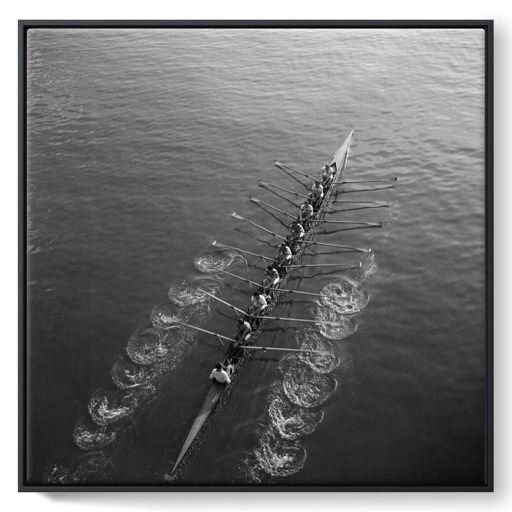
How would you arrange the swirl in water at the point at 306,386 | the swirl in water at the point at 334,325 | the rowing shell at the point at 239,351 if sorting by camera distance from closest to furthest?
the rowing shell at the point at 239,351 → the swirl in water at the point at 306,386 → the swirl in water at the point at 334,325

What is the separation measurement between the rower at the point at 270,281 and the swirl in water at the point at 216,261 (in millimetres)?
758

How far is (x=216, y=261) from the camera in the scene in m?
12.2

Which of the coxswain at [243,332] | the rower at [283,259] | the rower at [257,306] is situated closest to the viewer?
the coxswain at [243,332]

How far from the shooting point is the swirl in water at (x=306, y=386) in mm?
9805

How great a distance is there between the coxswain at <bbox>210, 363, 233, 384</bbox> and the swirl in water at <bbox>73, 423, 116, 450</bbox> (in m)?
1.71

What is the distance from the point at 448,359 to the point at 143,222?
6.08 m

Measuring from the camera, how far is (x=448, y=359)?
31.9 ft

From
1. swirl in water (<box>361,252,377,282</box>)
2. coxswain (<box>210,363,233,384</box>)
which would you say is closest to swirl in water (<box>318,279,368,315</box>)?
swirl in water (<box>361,252,377,282</box>)

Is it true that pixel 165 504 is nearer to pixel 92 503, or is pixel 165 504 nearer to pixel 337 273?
pixel 92 503

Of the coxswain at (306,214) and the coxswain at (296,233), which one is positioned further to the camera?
the coxswain at (306,214)

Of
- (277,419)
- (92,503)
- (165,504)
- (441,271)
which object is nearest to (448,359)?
(441,271)

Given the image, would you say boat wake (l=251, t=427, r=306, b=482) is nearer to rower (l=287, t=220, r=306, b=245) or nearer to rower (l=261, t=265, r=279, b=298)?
rower (l=261, t=265, r=279, b=298)

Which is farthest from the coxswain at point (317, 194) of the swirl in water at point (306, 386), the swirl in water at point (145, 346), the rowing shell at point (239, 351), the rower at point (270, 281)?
the swirl in water at point (145, 346)

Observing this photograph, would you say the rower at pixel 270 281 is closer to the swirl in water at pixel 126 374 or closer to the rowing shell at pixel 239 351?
the rowing shell at pixel 239 351
